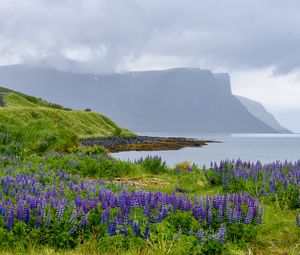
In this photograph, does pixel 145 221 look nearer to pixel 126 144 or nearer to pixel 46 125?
pixel 46 125

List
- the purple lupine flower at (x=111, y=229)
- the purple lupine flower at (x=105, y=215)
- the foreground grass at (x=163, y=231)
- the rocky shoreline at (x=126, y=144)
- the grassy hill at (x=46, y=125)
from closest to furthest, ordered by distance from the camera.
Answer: the foreground grass at (x=163, y=231), the purple lupine flower at (x=111, y=229), the purple lupine flower at (x=105, y=215), the grassy hill at (x=46, y=125), the rocky shoreline at (x=126, y=144)

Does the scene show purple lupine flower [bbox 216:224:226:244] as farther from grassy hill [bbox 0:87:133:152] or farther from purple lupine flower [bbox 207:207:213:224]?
grassy hill [bbox 0:87:133:152]

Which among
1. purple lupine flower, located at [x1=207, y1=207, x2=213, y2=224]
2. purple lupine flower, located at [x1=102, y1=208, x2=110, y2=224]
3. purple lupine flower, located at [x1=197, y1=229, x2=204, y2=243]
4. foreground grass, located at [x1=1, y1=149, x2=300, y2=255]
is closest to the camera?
foreground grass, located at [x1=1, y1=149, x2=300, y2=255]

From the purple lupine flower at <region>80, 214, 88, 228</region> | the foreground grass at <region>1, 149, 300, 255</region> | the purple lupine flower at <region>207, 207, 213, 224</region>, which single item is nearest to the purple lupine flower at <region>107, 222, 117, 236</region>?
the foreground grass at <region>1, 149, 300, 255</region>

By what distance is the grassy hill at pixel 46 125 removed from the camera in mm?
18844

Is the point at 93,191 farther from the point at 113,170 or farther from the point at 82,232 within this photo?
the point at 113,170

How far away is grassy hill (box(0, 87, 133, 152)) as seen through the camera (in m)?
18.8

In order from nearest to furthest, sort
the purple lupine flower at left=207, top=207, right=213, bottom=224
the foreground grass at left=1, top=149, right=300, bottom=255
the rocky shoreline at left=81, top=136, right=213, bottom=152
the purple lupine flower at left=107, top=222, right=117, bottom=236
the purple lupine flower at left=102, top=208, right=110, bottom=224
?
the foreground grass at left=1, top=149, right=300, bottom=255 < the purple lupine flower at left=107, top=222, right=117, bottom=236 < the purple lupine flower at left=102, top=208, right=110, bottom=224 < the purple lupine flower at left=207, top=207, right=213, bottom=224 < the rocky shoreline at left=81, top=136, right=213, bottom=152

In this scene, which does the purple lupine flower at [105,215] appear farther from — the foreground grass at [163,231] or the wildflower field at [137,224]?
the foreground grass at [163,231]

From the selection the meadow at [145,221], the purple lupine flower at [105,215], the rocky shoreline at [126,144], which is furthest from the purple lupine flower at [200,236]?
the rocky shoreline at [126,144]

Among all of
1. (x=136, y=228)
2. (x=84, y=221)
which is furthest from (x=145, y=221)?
(x=84, y=221)

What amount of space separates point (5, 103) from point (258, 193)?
75.2 meters

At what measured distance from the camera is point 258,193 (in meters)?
9.34

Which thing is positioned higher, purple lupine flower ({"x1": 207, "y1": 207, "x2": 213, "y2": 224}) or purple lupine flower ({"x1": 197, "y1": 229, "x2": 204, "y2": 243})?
purple lupine flower ({"x1": 207, "y1": 207, "x2": 213, "y2": 224})
